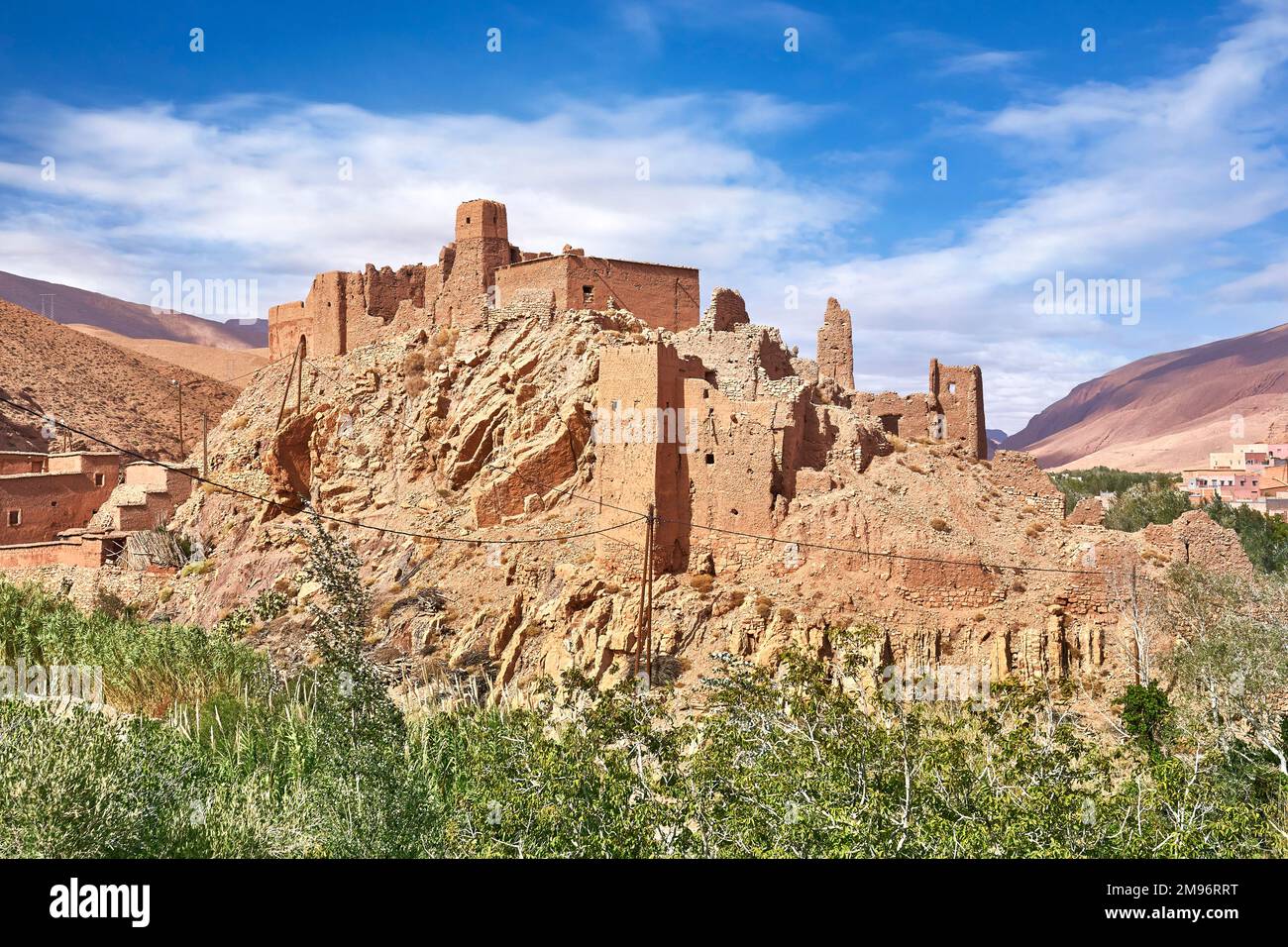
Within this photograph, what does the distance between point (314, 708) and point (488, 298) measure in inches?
782

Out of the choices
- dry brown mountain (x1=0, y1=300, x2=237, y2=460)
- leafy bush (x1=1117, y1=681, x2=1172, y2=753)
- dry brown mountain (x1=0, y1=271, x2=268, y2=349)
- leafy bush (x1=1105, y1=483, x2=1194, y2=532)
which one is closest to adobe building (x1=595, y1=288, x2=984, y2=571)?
leafy bush (x1=1117, y1=681, x2=1172, y2=753)

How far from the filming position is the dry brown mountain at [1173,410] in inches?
4331

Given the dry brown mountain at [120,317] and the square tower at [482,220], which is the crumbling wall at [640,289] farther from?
the dry brown mountain at [120,317]

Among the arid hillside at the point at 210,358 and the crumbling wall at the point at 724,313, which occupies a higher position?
the arid hillside at the point at 210,358

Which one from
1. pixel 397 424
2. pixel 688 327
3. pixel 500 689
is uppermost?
pixel 688 327

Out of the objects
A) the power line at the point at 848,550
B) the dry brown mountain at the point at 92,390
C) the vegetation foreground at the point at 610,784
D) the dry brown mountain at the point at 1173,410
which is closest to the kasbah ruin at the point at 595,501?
the power line at the point at 848,550

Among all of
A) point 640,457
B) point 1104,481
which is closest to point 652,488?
point 640,457

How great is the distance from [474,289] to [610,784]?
969 inches

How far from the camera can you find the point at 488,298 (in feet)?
110

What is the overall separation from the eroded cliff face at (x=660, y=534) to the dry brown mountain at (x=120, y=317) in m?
117

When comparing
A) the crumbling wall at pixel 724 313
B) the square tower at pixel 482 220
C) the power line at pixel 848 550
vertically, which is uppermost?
the square tower at pixel 482 220
